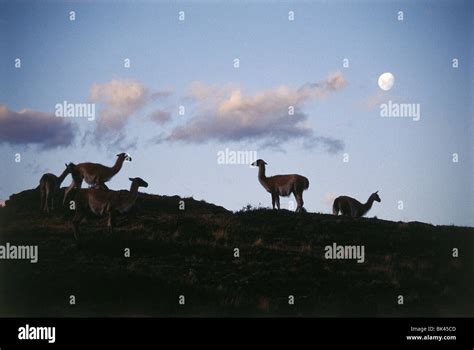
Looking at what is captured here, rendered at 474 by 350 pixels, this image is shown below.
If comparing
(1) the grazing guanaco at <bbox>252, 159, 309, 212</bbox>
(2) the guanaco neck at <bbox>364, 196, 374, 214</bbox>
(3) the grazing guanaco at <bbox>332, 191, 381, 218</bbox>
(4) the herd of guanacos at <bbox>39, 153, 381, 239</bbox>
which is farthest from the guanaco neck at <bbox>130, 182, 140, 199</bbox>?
(2) the guanaco neck at <bbox>364, 196, 374, 214</bbox>

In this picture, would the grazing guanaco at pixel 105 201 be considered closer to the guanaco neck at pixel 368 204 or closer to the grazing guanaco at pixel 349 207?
the grazing guanaco at pixel 349 207

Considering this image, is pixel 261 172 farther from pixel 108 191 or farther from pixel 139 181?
pixel 108 191

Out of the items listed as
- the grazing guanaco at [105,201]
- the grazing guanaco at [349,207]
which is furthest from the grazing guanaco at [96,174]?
the grazing guanaco at [349,207]

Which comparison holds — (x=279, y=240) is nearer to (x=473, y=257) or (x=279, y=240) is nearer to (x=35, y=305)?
(x=473, y=257)

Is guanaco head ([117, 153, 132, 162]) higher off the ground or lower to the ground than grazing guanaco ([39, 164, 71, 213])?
higher

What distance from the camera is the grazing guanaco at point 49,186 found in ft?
89.8

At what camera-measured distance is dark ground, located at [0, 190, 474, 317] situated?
2388cm

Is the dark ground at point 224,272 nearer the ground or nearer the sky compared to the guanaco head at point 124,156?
nearer the ground

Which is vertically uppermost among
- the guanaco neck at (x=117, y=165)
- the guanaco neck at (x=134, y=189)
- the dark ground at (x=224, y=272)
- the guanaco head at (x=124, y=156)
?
the guanaco head at (x=124, y=156)

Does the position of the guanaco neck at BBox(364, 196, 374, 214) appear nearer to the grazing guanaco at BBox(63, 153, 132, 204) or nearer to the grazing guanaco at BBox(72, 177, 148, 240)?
the grazing guanaco at BBox(72, 177, 148, 240)

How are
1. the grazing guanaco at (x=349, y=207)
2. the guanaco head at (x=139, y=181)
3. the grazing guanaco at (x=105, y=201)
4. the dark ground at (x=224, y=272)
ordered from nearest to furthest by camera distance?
the dark ground at (x=224, y=272), the grazing guanaco at (x=105, y=201), the guanaco head at (x=139, y=181), the grazing guanaco at (x=349, y=207)

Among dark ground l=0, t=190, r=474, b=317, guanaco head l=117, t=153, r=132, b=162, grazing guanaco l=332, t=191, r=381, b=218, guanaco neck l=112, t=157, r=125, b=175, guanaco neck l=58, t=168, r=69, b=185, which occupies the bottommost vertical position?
dark ground l=0, t=190, r=474, b=317

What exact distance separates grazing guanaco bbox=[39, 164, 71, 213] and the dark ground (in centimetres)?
103

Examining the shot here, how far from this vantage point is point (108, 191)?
2661cm
